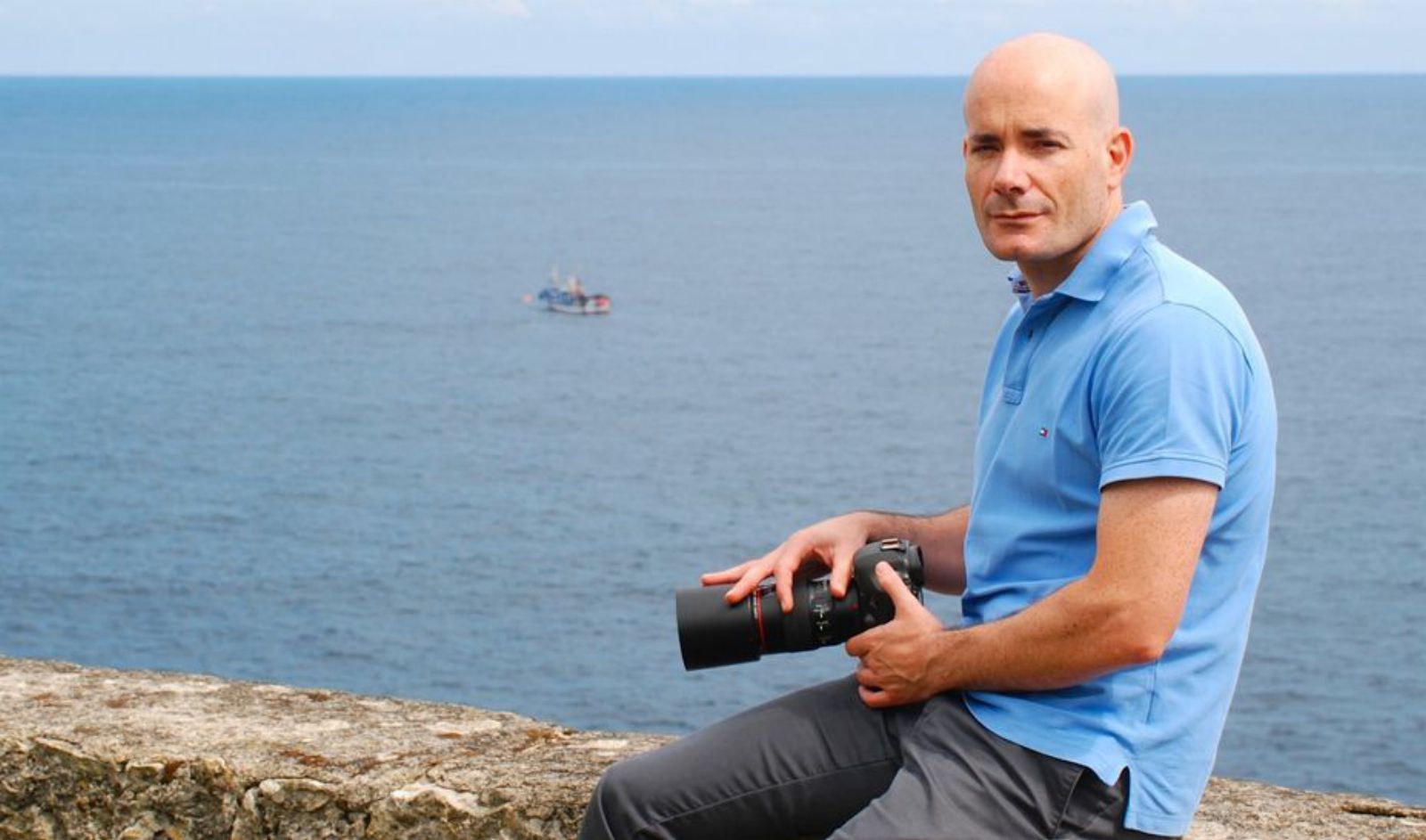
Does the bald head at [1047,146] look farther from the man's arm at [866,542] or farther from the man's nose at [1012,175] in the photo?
the man's arm at [866,542]

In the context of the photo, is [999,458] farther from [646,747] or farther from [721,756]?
[646,747]

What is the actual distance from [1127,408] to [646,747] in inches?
53.2

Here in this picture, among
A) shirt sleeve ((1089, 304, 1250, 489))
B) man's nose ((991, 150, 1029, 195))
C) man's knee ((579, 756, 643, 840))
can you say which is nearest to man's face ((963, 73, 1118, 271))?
man's nose ((991, 150, 1029, 195))

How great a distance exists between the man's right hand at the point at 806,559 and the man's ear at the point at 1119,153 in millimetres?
715

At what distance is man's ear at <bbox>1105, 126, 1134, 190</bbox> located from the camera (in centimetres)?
280

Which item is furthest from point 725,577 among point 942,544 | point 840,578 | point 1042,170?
point 1042,170

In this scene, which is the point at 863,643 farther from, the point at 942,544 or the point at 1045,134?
the point at 1045,134

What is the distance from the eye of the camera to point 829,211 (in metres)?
146

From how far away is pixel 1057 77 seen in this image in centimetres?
273

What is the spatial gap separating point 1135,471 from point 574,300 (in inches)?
3789

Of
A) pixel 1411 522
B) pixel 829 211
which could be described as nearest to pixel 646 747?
pixel 1411 522

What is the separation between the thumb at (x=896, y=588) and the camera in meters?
2.85

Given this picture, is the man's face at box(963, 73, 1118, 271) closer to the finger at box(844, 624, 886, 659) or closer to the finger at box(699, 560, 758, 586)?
the finger at box(844, 624, 886, 659)

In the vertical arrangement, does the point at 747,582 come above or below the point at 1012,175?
below
